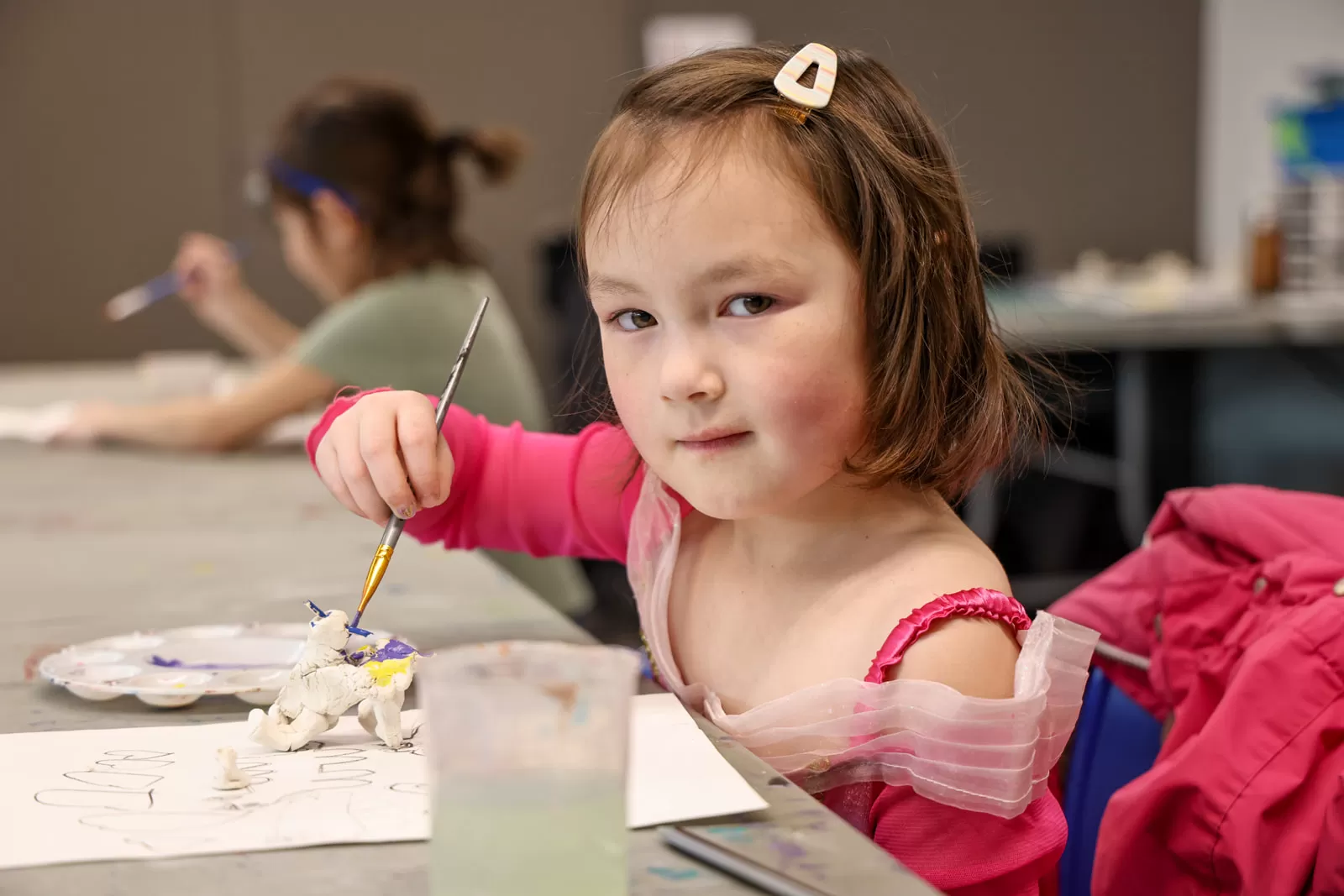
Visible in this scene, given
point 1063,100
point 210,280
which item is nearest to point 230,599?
point 210,280

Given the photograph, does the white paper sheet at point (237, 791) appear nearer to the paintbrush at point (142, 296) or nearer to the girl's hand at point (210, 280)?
the girl's hand at point (210, 280)

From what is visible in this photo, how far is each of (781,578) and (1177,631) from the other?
249 mm

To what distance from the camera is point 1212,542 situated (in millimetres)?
912

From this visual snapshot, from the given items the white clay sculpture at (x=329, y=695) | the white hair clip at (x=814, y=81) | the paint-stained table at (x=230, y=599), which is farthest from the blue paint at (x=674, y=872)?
the white hair clip at (x=814, y=81)

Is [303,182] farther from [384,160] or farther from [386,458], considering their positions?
[386,458]

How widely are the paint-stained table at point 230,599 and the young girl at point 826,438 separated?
10 centimetres

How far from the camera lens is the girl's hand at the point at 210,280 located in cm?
278

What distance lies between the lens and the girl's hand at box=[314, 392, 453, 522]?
2.81ft

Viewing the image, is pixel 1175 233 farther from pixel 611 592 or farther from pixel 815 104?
pixel 815 104

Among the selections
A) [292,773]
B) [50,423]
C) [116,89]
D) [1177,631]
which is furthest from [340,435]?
[116,89]

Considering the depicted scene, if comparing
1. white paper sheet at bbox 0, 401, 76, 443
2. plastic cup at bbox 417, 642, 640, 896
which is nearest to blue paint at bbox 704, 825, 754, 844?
plastic cup at bbox 417, 642, 640, 896

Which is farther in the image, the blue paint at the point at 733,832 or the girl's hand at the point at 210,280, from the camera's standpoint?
the girl's hand at the point at 210,280

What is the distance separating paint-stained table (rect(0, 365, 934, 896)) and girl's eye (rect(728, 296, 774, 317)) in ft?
0.73

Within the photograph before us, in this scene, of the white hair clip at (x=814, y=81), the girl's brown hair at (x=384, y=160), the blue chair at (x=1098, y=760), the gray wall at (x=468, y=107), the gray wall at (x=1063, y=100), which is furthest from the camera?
the gray wall at (x=1063, y=100)
